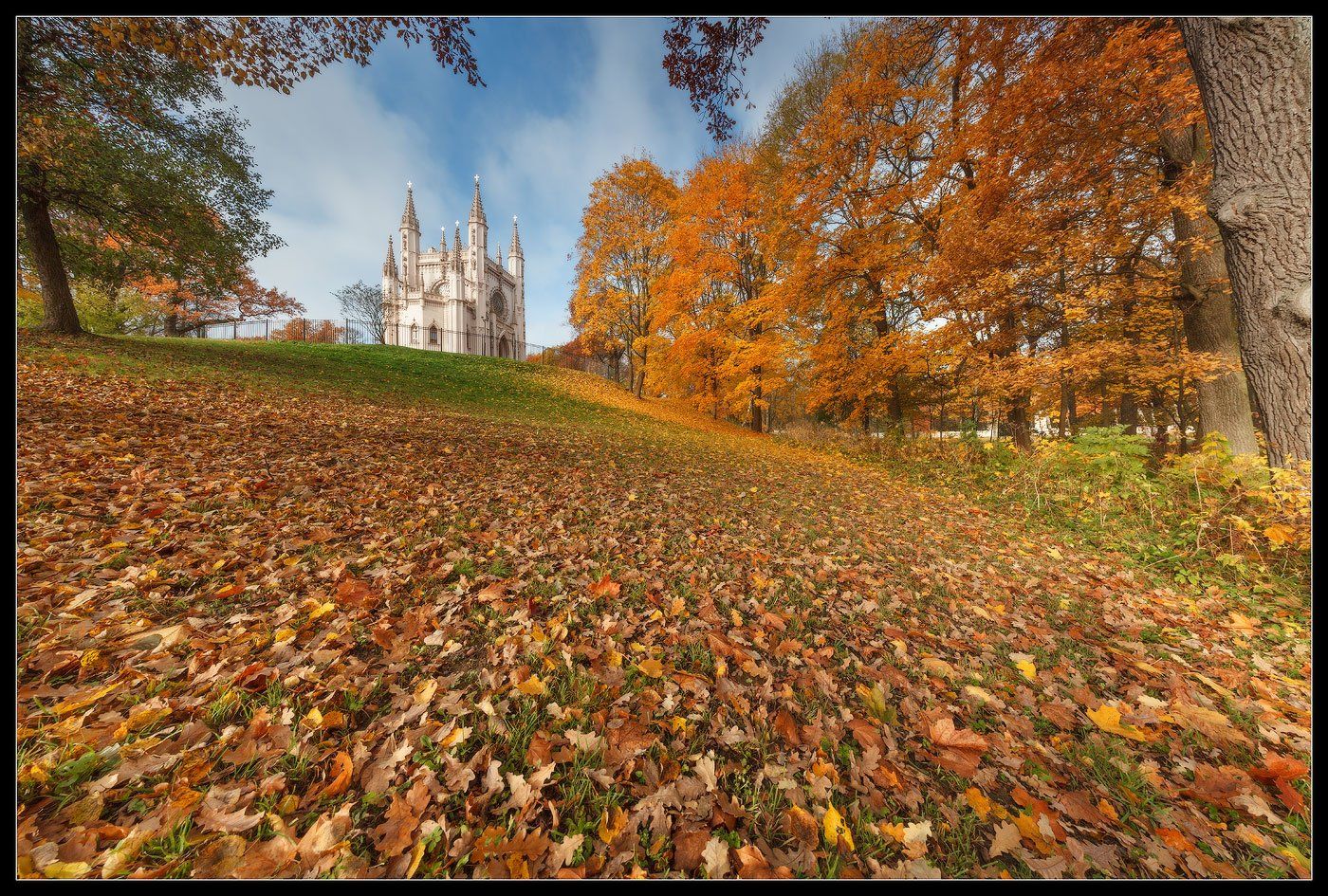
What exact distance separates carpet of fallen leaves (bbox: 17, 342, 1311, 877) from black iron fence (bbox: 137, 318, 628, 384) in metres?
19.3

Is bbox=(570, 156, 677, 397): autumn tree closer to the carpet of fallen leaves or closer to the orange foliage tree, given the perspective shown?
the orange foliage tree

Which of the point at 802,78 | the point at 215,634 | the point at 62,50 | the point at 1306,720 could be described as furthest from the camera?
the point at 802,78

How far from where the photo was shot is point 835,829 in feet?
5.56

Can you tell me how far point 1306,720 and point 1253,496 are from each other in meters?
3.12

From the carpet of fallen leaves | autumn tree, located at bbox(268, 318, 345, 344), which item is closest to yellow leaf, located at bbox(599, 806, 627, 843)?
the carpet of fallen leaves

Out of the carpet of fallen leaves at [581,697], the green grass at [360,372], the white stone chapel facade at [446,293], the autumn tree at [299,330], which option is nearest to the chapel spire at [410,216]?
the white stone chapel facade at [446,293]

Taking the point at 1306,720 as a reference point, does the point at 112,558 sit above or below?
above

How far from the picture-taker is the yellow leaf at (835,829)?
1.66m

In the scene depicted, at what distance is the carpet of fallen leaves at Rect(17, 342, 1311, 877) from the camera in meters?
1.57

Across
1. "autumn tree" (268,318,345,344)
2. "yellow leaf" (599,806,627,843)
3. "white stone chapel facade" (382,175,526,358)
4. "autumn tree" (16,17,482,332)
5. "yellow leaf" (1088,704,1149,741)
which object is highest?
"white stone chapel facade" (382,175,526,358)

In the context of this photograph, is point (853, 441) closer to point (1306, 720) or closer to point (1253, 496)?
point (1253, 496)

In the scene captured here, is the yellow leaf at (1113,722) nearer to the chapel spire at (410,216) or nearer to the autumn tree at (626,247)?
the autumn tree at (626,247)

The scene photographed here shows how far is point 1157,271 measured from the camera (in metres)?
7.89

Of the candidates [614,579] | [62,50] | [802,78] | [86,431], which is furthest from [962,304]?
[62,50]
